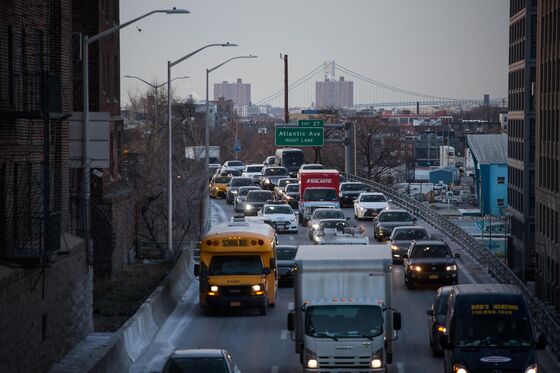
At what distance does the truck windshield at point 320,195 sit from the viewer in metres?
65.9

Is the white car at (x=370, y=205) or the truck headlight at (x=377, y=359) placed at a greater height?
the white car at (x=370, y=205)

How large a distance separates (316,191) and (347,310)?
133ft

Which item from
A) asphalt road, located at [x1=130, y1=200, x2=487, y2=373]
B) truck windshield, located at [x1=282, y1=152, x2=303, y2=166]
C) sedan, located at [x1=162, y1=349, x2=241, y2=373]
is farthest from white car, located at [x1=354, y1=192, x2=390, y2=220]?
sedan, located at [x1=162, y1=349, x2=241, y2=373]

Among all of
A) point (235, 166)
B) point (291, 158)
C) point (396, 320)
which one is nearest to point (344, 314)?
point (396, 320)

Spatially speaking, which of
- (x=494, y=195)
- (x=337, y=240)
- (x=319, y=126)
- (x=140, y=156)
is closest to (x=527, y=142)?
(x=319, y=126)

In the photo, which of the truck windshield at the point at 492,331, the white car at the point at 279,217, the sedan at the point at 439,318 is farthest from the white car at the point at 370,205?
the truck windshield at the point at 492,331

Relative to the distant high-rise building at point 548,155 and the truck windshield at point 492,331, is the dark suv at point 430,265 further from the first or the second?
the distant high-rise building at point 548,155

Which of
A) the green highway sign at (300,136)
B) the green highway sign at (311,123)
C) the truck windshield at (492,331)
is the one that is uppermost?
the green highway sign at (311,123)

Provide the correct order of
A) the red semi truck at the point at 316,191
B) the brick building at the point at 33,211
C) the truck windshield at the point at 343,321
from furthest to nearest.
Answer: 1. the red semi truck at the point at 316,191
2. the truck windshield at the point at 343,321
3. the brick building at the point at 33,211

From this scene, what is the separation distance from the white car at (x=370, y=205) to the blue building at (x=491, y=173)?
2067 inches

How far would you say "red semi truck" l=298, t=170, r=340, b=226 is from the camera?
214 feet

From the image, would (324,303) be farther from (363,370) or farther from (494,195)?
(494,195)

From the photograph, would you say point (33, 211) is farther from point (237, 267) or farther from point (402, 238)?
point (402, 238)

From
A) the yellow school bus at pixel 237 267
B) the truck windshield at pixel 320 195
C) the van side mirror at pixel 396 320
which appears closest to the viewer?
the van side mirror at pixel 396 320
